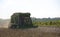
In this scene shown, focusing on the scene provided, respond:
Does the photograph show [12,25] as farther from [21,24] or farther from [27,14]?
[27,14]

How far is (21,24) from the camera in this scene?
1177 inches

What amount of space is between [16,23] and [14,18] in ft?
5.04

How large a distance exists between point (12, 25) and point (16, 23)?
1735 millimetres

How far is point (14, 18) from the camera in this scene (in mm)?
31141

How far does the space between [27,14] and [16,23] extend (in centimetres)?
265

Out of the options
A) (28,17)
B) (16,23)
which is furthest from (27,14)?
(16,23)

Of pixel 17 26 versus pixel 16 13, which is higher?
pixel 16 13

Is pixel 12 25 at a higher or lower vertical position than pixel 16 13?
lower

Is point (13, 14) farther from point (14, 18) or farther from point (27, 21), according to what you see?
point (27, 21)

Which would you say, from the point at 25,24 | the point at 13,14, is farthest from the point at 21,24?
the point at 13,14

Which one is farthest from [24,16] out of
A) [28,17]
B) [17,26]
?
[17,26]

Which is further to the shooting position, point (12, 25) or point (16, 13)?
point (16, 13)

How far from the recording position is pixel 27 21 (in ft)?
101

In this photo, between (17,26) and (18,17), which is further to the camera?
(18,17)
